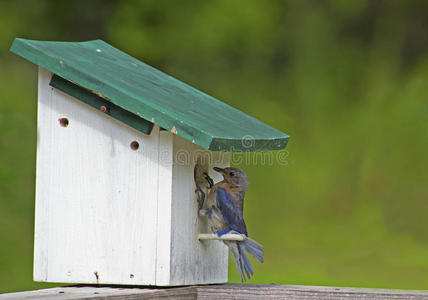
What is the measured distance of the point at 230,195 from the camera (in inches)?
140

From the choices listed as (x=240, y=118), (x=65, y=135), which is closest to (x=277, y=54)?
(x=240, y=118)

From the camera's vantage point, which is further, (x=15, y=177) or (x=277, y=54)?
(x=277, y=54)

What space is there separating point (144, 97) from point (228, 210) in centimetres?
60

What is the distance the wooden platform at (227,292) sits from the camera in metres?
3.08

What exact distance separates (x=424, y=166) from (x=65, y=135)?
3.48 metres

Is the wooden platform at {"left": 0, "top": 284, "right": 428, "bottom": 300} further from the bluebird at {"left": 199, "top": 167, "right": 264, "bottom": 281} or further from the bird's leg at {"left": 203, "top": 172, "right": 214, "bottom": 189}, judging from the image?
the bird's leg at {"left": 203, "top": 172, "right": 214, "bottom": 189}

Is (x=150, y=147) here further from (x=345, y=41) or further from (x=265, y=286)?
(x=345, y=41)

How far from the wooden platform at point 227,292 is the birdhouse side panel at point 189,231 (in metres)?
0.08

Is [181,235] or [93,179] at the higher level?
[93,179]

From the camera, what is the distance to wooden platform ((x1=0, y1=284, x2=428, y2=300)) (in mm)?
3080

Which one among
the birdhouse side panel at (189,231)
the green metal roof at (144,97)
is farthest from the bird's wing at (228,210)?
the green metal roof at (144,97)

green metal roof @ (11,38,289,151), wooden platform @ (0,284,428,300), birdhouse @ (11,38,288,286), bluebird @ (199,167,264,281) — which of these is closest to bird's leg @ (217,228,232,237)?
bluebird @ (199,167,264,281)

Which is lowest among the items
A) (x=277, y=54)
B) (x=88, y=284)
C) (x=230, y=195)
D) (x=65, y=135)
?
(x=88, y=284)

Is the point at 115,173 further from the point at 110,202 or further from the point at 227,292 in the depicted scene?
the point at 227,292
